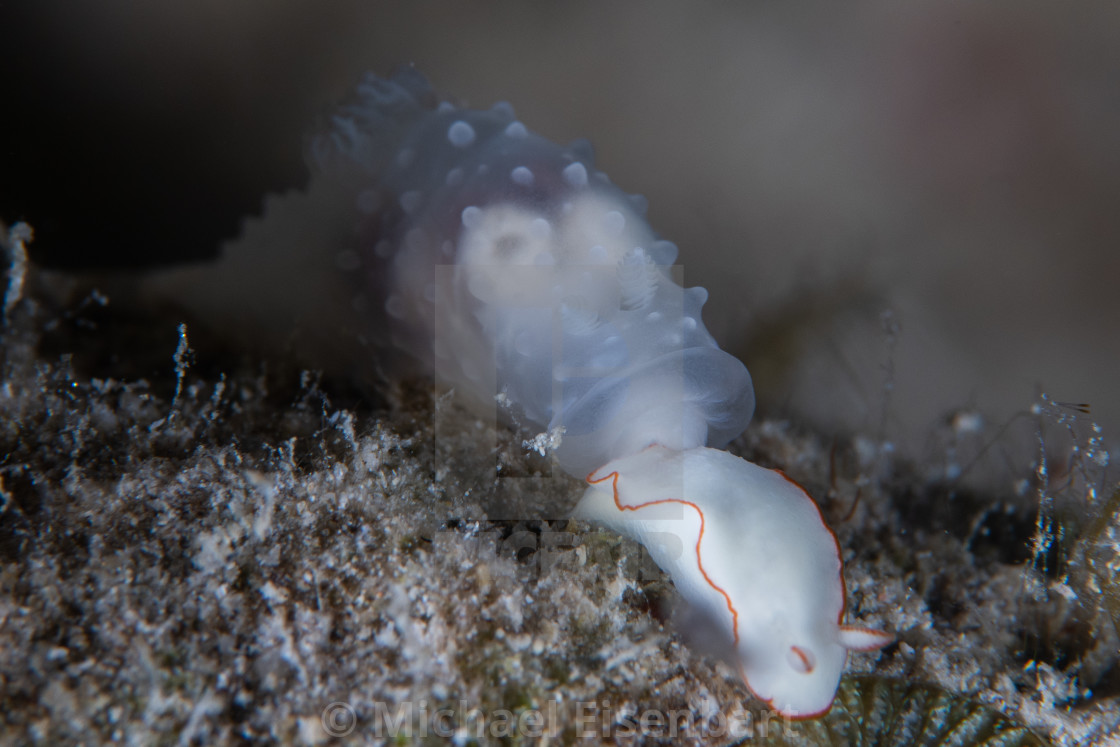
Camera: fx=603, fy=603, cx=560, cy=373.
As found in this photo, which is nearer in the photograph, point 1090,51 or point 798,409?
point 1090,51

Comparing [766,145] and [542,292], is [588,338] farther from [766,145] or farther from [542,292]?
[766,145]

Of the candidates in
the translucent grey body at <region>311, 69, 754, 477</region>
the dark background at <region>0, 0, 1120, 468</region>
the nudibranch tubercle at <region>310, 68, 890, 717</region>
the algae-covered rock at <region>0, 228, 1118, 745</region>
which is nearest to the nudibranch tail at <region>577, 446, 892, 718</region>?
the nudibranch tubercle at <region>310, 68, 890, 717</region>

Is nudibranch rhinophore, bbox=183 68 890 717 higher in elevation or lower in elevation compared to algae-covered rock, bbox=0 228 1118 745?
higher

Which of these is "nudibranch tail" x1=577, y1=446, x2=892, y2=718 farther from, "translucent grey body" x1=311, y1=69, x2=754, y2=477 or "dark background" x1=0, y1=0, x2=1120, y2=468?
"dark background" x1=0, y1=0, x2=1120, y2=468

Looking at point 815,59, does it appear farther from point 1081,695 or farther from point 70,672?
point 70,672

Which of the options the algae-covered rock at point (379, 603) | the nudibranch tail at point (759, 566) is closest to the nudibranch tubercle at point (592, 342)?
the nudibranch tail at point (759, 566)

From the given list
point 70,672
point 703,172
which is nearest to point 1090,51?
point 703,172

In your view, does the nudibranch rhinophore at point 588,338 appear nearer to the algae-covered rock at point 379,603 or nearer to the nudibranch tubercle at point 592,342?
the nudibranch tubercle at point 592,342

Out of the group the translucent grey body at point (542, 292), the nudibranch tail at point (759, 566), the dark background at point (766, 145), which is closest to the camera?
the nudibranch tail at point (759, 566)
